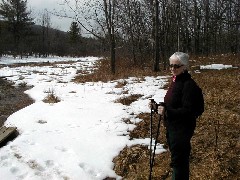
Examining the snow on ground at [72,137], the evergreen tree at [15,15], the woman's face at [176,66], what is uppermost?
the evergreen tree at [15,15]

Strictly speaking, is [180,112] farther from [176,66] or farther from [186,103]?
[176,66]

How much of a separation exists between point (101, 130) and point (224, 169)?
11.0 feet

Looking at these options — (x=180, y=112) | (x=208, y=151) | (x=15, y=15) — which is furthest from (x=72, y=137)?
(x=15, y=15)

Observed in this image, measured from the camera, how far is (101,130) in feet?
27.3

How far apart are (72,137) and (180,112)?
415 cm

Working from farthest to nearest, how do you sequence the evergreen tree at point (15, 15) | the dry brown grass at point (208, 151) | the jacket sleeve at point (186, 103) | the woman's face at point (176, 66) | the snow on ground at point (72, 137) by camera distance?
the evergreen tree at point (15, 15) < the snow on ground at point (72, 137) < the dry brown grass at point (208, 151) < the woman's face at point (176, 66) < the jacket sleeve at point (186, 103)

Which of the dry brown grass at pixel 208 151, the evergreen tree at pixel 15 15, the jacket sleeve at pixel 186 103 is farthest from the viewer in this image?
the evergreen tree at pixel 15 15

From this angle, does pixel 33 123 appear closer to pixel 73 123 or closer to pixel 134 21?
pixel 73 123

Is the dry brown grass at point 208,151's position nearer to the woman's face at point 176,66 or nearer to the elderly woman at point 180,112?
the elderly woman at point 180,112

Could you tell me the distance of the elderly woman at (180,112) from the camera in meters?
4.35

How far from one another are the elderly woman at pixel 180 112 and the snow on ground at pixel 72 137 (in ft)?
6.30

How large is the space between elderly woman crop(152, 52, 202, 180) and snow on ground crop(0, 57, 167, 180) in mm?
1920

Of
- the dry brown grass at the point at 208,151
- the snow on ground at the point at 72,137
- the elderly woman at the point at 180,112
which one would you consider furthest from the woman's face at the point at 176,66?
the snow on ground at the point at 72,137

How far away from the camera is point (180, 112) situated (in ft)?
14.3
